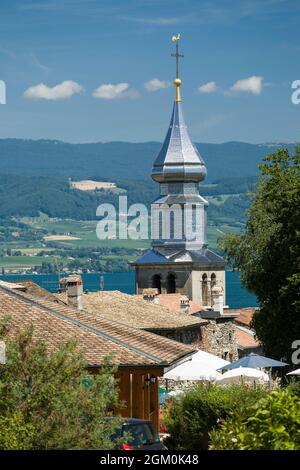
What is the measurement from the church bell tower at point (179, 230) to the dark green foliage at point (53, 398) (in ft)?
242

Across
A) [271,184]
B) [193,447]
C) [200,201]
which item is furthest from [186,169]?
[193,447]

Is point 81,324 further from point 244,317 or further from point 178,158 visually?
point 178,158

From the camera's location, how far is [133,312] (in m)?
53.4

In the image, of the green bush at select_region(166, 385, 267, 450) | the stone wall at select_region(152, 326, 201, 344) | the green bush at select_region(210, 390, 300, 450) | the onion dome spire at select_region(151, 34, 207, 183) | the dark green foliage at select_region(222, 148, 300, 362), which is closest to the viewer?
the green bush at select_region(210, 390, 300, 450)

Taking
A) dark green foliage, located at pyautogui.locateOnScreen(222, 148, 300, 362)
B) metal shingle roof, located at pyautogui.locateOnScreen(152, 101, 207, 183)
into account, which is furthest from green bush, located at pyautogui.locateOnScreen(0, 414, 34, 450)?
metal shingle roof, located at pyautogui.locateOnScreen(152, 101, 207, 183)

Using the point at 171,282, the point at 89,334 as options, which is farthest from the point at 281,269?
the point at 171,282

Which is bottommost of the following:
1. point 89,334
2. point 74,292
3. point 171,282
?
point 89,334

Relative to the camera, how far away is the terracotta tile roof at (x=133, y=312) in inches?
1996

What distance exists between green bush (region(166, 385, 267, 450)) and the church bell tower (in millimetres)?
66710

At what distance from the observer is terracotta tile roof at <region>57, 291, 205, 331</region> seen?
50703mm

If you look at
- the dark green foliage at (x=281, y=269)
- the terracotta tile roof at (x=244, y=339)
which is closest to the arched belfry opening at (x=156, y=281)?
the terracotta tile roof at (x=244, y=339)

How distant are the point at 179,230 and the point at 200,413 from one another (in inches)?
2972

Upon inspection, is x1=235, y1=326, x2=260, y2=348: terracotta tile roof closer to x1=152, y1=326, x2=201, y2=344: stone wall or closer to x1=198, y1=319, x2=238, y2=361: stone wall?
x1=198, y1=319, x2=238, y2=361: stone wall

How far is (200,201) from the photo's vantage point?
104 meters
